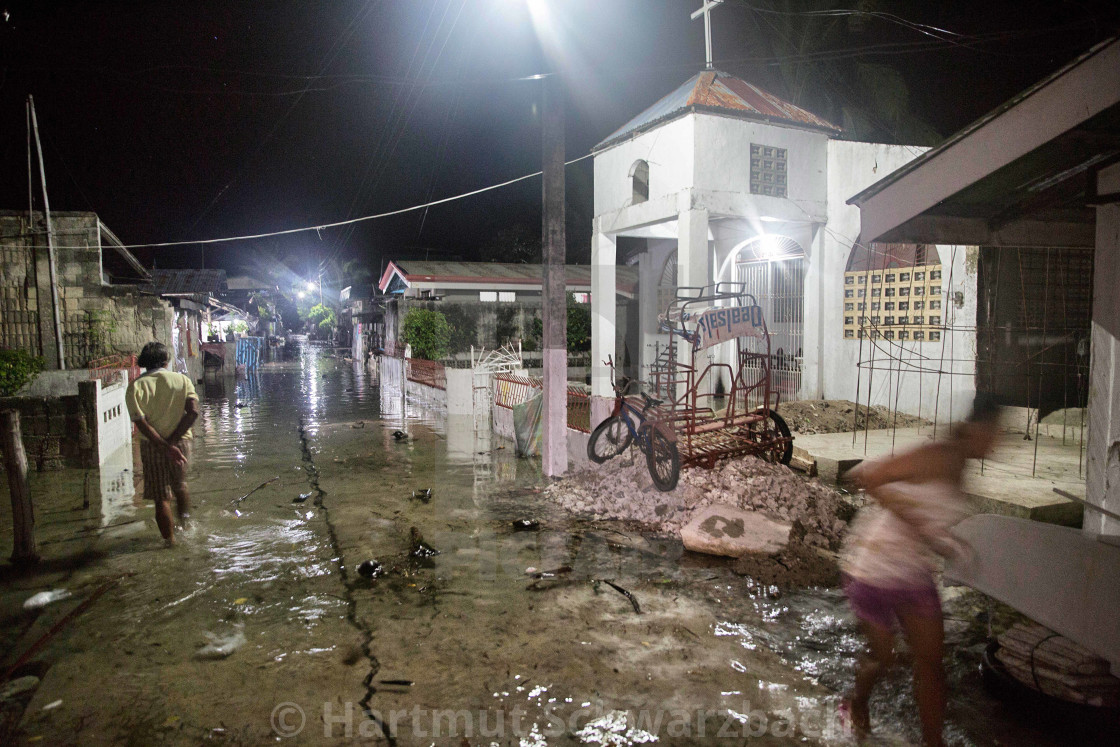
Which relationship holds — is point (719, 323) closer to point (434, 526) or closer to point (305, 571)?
point (434, 526)

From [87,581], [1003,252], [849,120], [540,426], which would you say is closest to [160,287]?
[540,426]

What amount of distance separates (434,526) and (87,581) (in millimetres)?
3051

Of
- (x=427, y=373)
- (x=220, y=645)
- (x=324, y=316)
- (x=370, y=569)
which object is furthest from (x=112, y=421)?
(x=324, y=316)

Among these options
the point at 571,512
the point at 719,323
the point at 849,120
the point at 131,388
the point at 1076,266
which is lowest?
the point at 571,512

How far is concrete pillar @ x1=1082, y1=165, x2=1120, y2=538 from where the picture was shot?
3877mm

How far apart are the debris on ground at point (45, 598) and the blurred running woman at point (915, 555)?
5761 mm

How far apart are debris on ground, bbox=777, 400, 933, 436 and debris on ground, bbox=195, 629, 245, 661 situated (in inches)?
336

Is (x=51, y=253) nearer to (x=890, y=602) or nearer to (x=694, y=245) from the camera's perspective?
(x=694, y=245)

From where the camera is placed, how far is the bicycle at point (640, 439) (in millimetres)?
7535

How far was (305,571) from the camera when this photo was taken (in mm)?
5676

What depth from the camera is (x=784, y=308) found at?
46.1 ft

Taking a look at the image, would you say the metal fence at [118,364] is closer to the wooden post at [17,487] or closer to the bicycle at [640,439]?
the wooden post at [17,487]

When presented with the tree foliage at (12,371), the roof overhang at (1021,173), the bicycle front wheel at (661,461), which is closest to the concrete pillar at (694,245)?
the bicycle front wheel at (661,461)

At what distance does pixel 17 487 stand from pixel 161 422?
1203 millimetres
